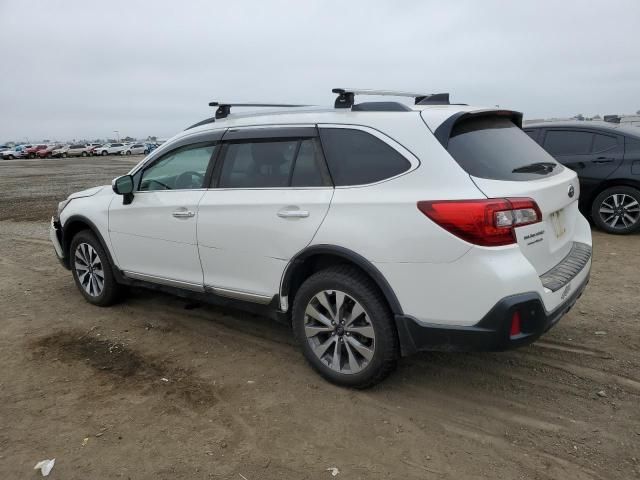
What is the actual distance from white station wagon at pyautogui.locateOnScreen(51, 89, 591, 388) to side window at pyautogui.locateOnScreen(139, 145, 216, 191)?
0.06 feet

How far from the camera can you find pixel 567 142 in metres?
7.85

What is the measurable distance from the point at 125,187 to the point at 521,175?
3.23 meters

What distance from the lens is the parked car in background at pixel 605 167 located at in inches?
289

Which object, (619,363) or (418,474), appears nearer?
(418,474)

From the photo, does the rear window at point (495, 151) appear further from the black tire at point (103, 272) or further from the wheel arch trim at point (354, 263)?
the black tire at point (103, 272)

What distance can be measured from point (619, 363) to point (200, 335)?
3.21 metres

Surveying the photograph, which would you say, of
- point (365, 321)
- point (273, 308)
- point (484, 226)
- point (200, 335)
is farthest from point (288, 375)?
point (484, 226)

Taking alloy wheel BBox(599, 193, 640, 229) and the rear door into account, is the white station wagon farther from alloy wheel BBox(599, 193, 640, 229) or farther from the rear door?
alloy wheel BBox(599, 193, 640, 229)

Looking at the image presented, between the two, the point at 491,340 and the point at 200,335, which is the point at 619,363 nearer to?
the point at 491,340

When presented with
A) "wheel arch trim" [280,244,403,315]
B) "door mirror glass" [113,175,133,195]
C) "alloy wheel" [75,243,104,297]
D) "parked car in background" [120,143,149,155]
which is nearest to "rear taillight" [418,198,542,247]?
"wheel arch trim" [280,244,403,315]

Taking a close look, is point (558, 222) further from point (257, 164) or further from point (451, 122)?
point (257, 164)

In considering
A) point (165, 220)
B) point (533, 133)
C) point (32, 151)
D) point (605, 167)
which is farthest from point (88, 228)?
point (32, 151)

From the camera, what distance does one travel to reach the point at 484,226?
2738 millimetres

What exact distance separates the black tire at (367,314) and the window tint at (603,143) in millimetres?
6005
